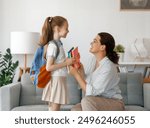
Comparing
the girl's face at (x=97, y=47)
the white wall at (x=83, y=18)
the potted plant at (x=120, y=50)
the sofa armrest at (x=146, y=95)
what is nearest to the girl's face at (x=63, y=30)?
the girl's face at (x=97, y=47)

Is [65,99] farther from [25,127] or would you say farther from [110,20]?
[110,20]

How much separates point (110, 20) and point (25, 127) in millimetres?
3409

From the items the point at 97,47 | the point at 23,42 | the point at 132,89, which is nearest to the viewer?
the point at 97,47

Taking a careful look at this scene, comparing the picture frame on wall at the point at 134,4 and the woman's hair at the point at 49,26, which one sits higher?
the picture frame on wall at the point at 134,4

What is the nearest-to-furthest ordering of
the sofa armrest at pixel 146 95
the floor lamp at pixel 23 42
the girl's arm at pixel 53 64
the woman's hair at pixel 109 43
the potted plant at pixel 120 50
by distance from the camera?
the girl's arm at pixel 53 64, the woman's hair at pixel 109 43, the sofa armrest at pixel 146 95, the floor lamp at pixel 23 42, the potted plant at pixel 120 50

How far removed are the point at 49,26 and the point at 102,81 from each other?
47 centimetres

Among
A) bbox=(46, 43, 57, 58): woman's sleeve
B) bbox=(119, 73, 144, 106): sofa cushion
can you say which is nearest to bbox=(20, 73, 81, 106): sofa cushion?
bbox=(119, 73, 144, 106): sofa cushion

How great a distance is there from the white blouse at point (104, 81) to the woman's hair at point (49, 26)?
38 cm

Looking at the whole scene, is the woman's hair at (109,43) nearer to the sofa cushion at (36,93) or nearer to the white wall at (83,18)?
the sofa cushion at (36,93)

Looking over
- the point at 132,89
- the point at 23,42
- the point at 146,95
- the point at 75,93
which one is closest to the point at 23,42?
the point at 23,42

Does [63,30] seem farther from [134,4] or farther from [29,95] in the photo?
[134,4]

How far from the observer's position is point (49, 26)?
1732 millimetres

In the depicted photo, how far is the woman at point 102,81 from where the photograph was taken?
1812 mm

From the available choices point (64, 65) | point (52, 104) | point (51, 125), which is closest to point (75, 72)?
point (64, 65)
